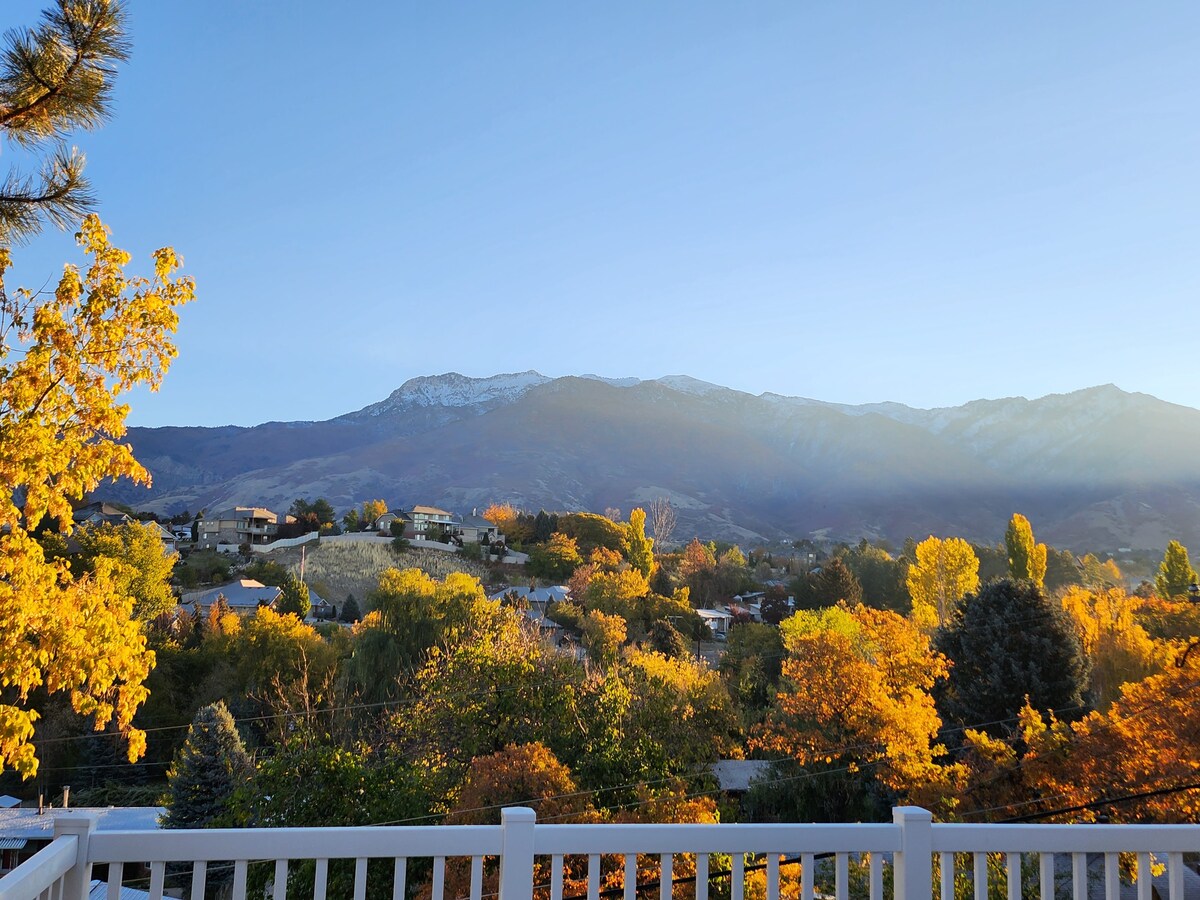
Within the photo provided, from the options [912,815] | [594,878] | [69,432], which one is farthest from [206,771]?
[912,815]

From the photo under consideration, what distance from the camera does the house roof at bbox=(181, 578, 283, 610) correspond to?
3334 cm

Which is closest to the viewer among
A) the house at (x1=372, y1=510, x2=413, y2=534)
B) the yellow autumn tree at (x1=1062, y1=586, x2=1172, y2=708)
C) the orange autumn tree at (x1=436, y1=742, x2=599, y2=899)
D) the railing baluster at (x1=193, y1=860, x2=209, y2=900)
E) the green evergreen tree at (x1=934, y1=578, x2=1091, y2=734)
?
the railing baluster at (x1=193, y1=860, x2=209, y2=900)

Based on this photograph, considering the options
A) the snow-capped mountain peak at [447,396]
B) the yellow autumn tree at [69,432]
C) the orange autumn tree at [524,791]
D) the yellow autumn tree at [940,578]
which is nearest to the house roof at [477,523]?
the yellow autumn tree at [940,578]

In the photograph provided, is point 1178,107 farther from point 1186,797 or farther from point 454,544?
point 454,544

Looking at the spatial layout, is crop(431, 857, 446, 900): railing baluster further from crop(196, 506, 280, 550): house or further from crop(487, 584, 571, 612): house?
crop(196, 506, 280, 550): house

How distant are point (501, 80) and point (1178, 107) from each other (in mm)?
8385

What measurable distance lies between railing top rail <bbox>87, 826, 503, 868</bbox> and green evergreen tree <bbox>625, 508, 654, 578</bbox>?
130ft

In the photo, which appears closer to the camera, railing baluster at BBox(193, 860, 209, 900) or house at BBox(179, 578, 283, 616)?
railing baluster at BBox(193, 860, 209, 900)

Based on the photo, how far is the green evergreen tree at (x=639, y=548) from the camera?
140ft

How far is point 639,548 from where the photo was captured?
144 feet

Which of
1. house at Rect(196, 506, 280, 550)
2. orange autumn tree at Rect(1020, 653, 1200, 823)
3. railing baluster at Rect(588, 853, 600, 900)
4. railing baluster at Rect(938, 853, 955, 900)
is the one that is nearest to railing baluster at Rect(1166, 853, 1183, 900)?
railing baluster at Rect(938, 853, 955, 900)

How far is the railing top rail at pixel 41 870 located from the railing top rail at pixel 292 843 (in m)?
0.06

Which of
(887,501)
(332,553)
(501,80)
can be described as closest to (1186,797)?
(501,80)

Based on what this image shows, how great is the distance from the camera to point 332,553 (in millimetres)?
45312
